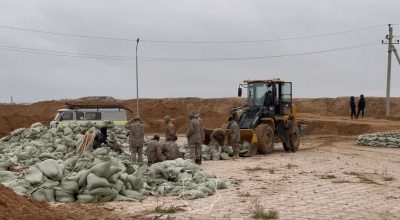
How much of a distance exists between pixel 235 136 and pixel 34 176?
799 centimetres

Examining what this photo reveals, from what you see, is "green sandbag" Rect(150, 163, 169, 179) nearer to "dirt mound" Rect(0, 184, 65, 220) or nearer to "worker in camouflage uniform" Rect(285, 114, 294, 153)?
"dirt mound" Rect(0, 184, 65, 220)

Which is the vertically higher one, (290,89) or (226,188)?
(290,89)

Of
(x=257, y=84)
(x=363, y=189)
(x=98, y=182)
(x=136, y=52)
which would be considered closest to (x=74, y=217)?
(x=98, y=182)

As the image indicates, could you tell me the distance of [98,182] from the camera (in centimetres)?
942

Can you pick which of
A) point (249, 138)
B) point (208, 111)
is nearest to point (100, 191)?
point (249, 138)

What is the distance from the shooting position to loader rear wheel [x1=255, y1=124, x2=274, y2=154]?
17719mm

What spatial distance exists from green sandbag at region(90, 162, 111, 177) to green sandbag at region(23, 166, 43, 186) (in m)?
1.16

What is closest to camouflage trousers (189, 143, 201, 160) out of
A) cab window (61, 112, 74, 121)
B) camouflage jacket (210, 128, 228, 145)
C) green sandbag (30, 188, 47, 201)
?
camouflage jacket (210, 128, 228, 145)

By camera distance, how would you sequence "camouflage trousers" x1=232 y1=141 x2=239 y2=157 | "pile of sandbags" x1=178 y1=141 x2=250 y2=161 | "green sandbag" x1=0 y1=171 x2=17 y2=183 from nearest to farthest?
"green sandbag" x1=0 y1=171 x2=17 y2=183, "pile of sandbags" x1=178 y1=141 x2=250 y2=161, "camouflage trousers" x1=232 y1=141 x2=239 y2=157

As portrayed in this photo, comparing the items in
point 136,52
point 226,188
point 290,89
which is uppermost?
point 136,52

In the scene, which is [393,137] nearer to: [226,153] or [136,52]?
[226,153]

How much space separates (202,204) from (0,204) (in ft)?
12.0

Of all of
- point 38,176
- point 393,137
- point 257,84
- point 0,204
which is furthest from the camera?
point 393,137

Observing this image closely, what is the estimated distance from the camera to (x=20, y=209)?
713 cm
